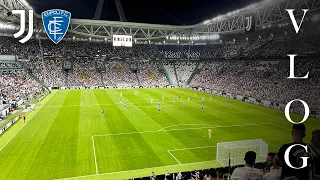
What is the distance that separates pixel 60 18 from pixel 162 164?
16239 millimetres

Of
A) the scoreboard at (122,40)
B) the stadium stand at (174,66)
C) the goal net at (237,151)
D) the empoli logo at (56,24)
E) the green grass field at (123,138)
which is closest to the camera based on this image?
the green grass field at (123,138)

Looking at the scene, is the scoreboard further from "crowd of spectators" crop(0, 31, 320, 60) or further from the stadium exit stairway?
the stadium exit stairway

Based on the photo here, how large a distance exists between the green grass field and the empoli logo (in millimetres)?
9186

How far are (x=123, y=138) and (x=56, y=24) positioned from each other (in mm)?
12020

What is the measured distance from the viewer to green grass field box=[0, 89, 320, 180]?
58.1ft

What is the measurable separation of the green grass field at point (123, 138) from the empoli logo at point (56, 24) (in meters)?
9.19

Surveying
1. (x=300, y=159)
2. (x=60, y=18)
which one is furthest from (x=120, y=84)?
(x=300, y=159)

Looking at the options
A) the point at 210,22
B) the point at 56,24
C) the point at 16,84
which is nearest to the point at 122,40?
the point at 210,22

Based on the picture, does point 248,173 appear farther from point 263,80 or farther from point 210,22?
point 210,22

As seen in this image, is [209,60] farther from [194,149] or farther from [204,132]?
[194,149]

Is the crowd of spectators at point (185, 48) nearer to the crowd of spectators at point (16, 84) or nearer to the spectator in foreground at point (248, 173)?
the crowd of spectators at point (16, 84)

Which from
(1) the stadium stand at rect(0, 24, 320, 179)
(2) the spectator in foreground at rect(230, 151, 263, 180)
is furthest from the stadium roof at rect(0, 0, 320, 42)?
(2) the spectator in foreground at rect(230, 151, 263, 180)

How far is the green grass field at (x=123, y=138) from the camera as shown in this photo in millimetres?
17719

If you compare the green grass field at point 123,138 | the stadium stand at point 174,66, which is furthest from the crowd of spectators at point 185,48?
the green grass field at point 123,138
